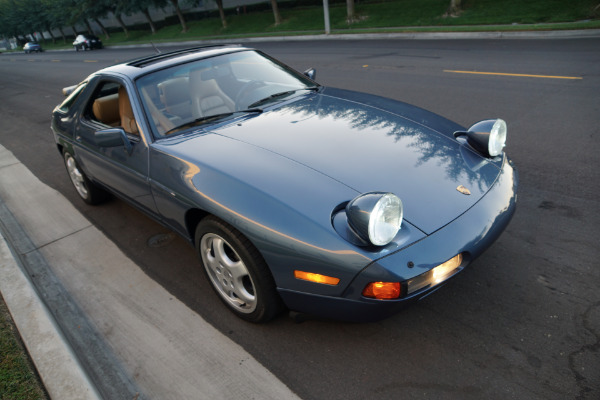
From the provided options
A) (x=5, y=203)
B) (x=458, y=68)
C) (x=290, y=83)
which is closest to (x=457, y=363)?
(x=290, y=83)

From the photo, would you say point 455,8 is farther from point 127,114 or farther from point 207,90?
point 127,114

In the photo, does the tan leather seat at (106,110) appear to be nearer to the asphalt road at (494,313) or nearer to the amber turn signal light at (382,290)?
the asphalt road at (494,313)

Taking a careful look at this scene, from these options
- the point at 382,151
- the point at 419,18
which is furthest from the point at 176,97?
the point at 419,18

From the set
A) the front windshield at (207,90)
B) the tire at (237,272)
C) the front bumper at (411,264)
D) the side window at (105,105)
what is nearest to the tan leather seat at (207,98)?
the front windshield at (207,90)

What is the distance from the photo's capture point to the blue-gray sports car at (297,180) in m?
2.05

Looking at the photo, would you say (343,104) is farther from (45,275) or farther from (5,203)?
(5,203)

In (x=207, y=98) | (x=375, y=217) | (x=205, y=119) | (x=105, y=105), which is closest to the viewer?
(x=375, y=217)

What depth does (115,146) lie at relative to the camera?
3.17 m

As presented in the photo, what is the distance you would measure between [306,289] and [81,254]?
2.52 m

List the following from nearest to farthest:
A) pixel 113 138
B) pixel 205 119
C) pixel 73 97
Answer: pixel 113 138
pixel 205 119
pixel 73 97

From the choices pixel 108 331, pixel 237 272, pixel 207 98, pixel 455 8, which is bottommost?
pixel 455 8

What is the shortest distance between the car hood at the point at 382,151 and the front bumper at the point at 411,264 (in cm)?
7

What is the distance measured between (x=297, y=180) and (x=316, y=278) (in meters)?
0.55

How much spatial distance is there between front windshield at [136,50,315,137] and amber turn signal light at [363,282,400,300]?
5.90 ft
